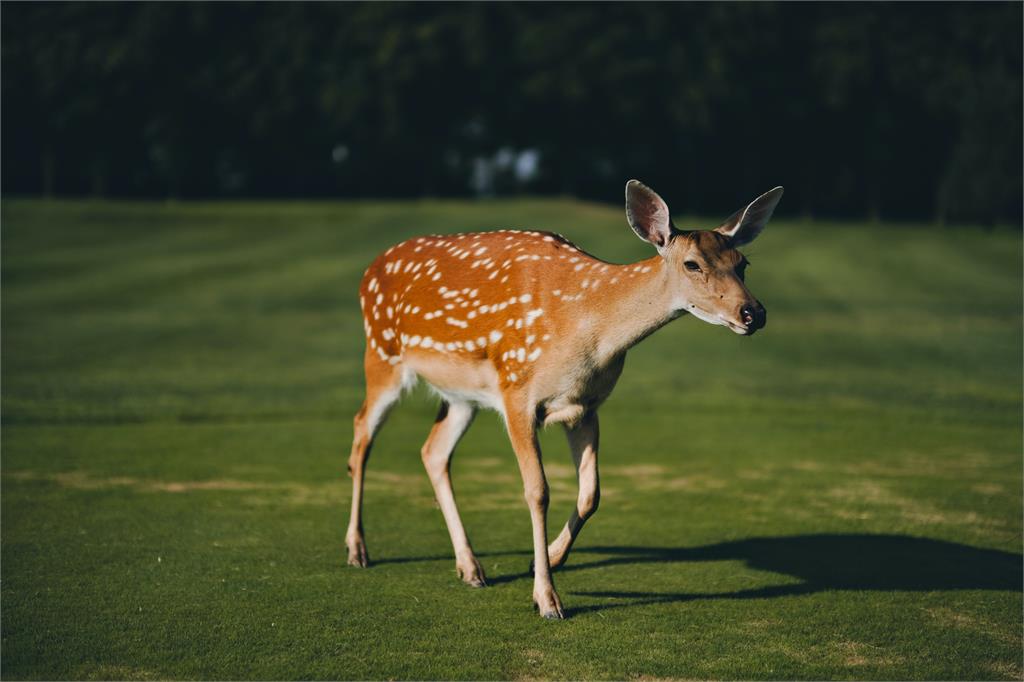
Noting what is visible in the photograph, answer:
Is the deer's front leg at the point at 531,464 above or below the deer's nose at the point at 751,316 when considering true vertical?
below

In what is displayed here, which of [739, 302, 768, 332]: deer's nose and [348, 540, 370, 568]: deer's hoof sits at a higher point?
[739, 302, 768, 332]: deer's nose

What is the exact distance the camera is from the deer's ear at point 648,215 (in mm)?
6367

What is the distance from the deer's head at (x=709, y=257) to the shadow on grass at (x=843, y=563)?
1.94m

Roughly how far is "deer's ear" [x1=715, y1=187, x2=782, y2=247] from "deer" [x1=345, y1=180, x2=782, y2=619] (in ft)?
0.04

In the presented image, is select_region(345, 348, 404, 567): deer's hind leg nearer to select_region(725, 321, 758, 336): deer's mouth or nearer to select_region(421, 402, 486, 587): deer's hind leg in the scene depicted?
select_region(421, 402, 486, 587): deer's hind leg

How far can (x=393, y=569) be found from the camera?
24.5ft

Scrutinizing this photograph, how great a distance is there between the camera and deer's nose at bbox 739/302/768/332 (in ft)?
19.6

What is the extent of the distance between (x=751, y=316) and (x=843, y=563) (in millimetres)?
2720

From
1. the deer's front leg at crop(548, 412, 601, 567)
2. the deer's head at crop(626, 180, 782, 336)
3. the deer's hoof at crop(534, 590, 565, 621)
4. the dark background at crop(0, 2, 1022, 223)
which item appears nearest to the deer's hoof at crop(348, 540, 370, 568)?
the deer's front leg at crop(548, 412, 601, 567)

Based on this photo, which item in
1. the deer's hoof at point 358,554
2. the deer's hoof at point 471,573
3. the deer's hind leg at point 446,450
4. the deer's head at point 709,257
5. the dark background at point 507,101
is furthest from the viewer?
the dark background at point 507,101

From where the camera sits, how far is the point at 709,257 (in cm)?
625

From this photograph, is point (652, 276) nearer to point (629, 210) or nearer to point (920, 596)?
point (629, 210)

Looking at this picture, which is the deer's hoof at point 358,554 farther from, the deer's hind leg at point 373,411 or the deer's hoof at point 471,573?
the deer's hoof at point 471,573

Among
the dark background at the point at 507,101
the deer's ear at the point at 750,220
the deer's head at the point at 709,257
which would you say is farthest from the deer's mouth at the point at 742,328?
the dark background at the point at 507,101
